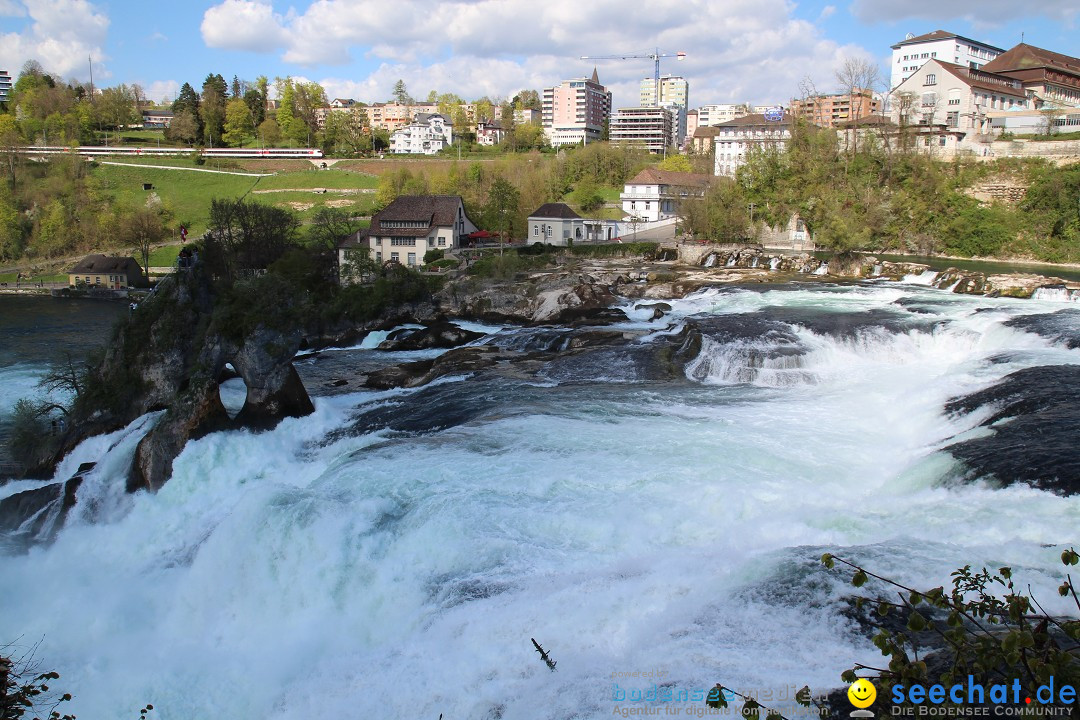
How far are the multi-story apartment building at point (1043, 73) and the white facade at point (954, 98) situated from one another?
270 cm

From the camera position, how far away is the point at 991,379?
19.3 metres

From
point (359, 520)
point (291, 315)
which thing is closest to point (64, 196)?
point (291, 315)

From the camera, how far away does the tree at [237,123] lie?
4341 inches

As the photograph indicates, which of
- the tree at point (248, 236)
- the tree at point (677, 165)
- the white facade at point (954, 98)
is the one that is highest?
the white facade at point (954, 98)

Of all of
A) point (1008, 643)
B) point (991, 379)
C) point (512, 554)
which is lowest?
point (512, 554)

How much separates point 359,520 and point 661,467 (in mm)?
5921

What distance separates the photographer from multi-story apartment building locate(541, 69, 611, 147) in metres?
146

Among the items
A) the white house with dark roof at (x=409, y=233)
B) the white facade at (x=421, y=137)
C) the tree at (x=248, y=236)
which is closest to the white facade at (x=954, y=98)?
the white house with dark roof at (x=409, y=233)

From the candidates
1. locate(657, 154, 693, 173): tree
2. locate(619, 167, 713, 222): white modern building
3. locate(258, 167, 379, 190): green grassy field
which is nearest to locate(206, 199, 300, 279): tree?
locate(619, 167, 713, 222): white modern building

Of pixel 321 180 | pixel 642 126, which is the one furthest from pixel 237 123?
pixel 642 126

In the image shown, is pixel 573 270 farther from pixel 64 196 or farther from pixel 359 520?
pixel 64 196

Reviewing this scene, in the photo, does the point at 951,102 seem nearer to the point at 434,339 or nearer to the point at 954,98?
the point at 954,98

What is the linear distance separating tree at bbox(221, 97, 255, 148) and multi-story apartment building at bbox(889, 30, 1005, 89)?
8828 cm

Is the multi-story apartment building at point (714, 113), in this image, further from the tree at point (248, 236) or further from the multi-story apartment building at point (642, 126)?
the tree at point (248, 236)
